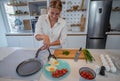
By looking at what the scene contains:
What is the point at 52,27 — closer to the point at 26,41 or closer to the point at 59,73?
the point at 59,73

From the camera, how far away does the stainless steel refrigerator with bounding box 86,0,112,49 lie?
2.05 metres

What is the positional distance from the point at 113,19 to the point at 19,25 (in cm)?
266

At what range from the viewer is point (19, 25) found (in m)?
2.83

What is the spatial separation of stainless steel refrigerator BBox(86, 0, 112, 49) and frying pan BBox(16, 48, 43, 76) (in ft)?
5.51

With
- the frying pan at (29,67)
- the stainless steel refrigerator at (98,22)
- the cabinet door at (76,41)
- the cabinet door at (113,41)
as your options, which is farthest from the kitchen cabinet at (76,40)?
the frying pan at (29,67)

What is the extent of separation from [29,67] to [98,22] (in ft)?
6.03

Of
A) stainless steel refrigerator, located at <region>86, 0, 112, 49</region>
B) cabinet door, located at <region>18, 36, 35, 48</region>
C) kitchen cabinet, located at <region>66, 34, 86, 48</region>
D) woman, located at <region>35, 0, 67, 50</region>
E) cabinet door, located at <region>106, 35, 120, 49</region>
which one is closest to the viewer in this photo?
woman, located at <region>35, 0, 67, 50</region>

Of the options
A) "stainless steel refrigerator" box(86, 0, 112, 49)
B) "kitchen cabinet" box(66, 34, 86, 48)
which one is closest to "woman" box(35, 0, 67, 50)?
"kitchen cabinet" box(66, 34, 86, 48)

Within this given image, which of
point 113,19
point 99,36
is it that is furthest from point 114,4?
point 99,36

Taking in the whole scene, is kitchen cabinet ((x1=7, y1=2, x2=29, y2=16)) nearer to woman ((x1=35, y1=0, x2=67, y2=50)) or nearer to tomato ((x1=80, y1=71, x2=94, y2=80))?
woman ((x1=35, y1=0, x2=67, y2=50))

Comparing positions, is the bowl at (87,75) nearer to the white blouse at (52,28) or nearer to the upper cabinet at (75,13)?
the white blouse at (52,28)

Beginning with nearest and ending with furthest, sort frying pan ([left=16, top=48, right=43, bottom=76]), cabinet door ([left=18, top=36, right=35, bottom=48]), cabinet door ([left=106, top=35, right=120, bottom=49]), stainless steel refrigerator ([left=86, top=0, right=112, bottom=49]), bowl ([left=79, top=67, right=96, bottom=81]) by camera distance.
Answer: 1. bowl ([left=79, top=67, right=96, bottom=81])
2. frying pan ([left=16, top=48, right=43, bottom=76])
3. stainless steel refrigerator ([left=86, top=0, right=112, bottom=49])
4. cabinet door ([left=106, top=35, right=120, bottom=49])
5. cabinet door ([left=18, top=36, right=35, bottom=48])

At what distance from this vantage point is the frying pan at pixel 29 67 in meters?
0.84

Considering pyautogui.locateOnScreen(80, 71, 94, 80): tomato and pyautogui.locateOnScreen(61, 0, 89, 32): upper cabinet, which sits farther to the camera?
pyautogui.locateOnScreen(61, 0, 89, 32): upper cabinet
